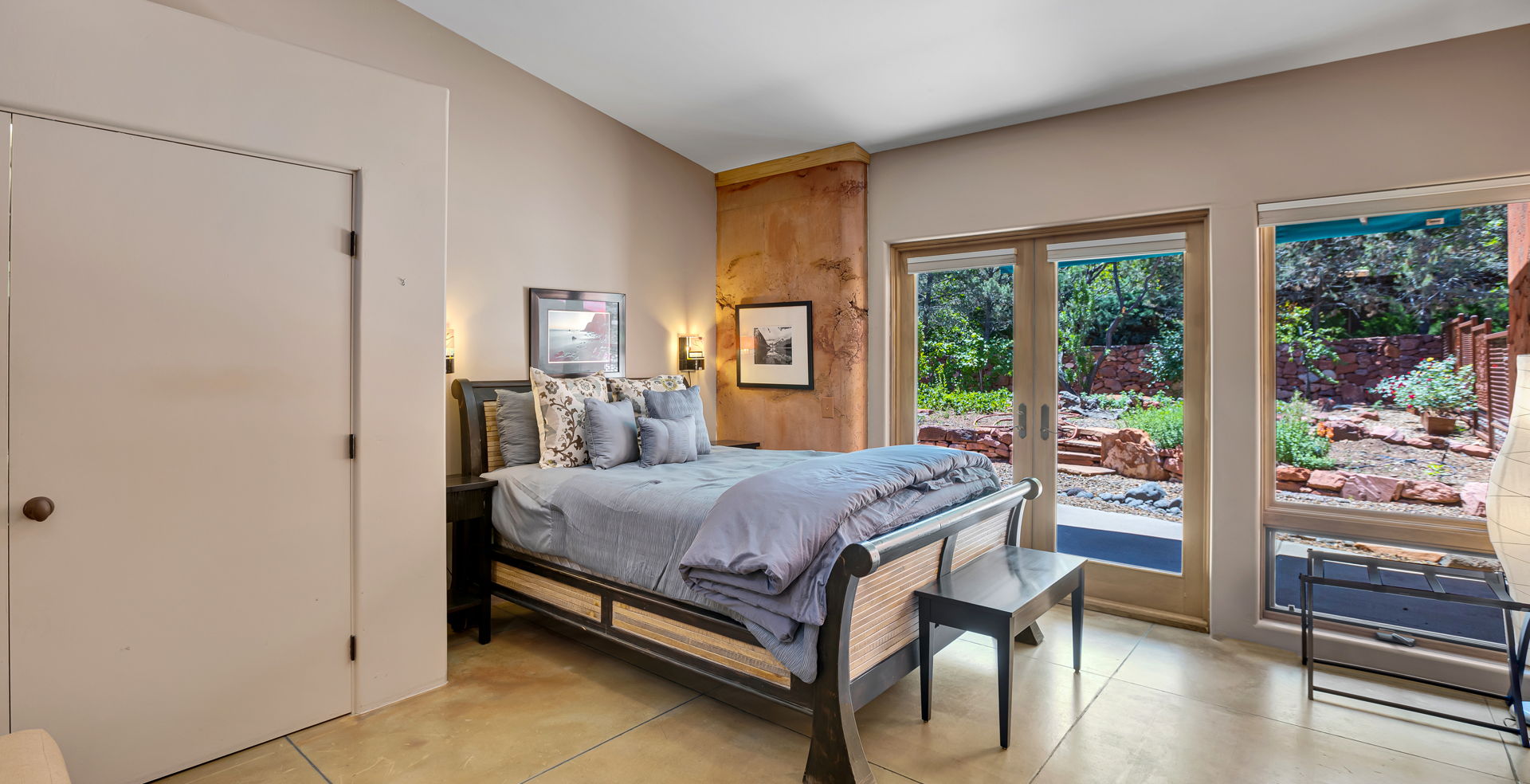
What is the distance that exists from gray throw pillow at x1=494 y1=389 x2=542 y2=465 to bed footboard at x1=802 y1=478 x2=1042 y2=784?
199 cm

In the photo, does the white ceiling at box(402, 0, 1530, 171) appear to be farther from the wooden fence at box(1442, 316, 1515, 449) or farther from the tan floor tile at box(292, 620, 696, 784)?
the tan floor tile at box(292, 620, 696, 784)

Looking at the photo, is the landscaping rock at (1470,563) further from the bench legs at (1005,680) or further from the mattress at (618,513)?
the mattress at (618,513)

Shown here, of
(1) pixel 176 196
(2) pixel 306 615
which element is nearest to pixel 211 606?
(2) pixel 306 615

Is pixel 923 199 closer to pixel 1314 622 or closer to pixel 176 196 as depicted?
pixel 1314 622

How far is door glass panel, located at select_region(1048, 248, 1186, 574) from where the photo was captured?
12.2 ft

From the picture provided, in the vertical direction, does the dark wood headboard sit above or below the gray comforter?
above

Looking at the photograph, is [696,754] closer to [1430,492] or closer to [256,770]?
[256,770]

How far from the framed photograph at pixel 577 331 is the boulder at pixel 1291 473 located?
3592mm

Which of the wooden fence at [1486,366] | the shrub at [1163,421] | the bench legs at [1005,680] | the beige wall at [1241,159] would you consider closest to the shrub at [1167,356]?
the shrub at [1163,421]

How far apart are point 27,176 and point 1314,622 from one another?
499 cm

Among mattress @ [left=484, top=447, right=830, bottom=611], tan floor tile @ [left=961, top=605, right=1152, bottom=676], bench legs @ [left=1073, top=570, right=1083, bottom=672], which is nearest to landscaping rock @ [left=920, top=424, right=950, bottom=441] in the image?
tan floor tile @ [left=961, top=605, right=1152, bottom=676]

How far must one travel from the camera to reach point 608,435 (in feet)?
11.5

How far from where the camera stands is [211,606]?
2295mm

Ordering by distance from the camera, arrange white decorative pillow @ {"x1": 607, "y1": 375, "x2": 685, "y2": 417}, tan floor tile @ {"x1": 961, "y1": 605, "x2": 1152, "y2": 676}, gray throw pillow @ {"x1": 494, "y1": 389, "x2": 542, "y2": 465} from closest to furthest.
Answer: tan floor tile @ {"x1": 961, "y1": 605, "x2": 1152, "y2": 676} → gray throw pillow @ {"x1": 494, "y1": 389, "x2": 542, "y2": 465} → white decorative pillow @ {"x1": 607, "y1": 375, "x2": 685, "y2": 417}
